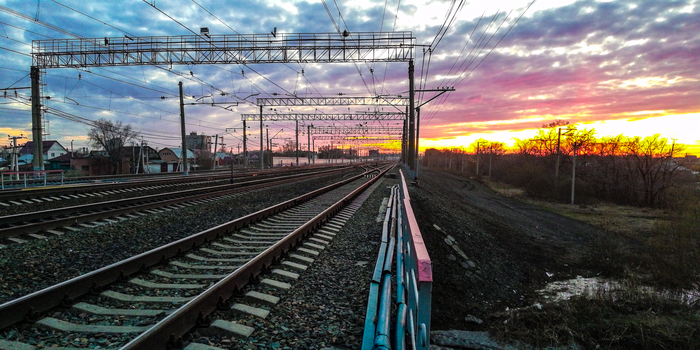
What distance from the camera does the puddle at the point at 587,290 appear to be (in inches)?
328

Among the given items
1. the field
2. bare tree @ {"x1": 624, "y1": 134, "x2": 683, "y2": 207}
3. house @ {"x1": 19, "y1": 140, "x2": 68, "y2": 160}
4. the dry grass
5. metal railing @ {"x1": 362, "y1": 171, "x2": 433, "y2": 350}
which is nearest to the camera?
metal railing @ {"x1": 362, "y1": 171, "x2": 433, "y2": 350}

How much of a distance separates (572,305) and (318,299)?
515 cm

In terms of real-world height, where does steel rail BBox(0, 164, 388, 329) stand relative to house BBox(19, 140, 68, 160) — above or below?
below

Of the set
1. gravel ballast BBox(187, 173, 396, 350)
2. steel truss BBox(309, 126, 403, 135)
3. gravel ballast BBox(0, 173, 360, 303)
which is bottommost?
gravel ballast BBox(187, 173, 396, 350)

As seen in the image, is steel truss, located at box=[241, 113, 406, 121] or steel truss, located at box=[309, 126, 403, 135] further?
steel truss, located at box=[309, 126, 403, 135]

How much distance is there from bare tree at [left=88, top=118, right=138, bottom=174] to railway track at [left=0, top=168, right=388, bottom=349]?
208 ft

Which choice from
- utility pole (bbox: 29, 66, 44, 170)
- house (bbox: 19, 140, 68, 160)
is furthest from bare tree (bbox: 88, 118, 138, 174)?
utility pole (bbox: 29, 66, 44, 170)

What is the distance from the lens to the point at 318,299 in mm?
4789

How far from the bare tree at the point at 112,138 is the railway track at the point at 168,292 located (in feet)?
208

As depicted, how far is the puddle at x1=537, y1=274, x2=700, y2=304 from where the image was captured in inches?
328

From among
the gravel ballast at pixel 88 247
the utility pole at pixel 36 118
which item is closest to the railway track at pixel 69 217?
the gravel ballast at pixel 88 247

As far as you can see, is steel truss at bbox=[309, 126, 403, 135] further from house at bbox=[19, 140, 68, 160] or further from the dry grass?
house at bbox=[19, 140, 68, 160]

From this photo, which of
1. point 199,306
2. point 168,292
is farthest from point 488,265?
point 199,306

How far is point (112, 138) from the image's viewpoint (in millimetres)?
62938
